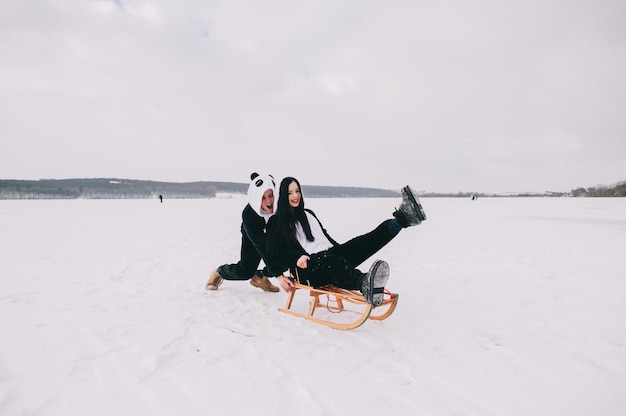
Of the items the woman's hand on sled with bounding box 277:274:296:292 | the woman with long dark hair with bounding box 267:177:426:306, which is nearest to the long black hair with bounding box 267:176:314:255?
the woman with long dark hair with bounding box 267:177:426:306

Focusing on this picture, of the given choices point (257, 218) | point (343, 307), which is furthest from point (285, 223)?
point (343, 307)

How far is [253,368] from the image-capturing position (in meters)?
2.82

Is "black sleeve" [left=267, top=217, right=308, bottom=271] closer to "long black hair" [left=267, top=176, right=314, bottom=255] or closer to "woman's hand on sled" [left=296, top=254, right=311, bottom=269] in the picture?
"long black hair" [left=267, top=176, right=314, bottom=255]

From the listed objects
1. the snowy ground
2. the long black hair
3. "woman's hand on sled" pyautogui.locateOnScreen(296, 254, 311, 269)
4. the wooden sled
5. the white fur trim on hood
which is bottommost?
the snowy ground

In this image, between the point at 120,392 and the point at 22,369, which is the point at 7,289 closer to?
the point at 22,369

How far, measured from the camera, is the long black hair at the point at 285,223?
3.92 metres

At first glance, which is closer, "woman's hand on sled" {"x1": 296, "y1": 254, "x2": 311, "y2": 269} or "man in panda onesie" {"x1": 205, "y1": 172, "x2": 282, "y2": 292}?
"woman's hand on sled" {"x1": 296, "y1": 254, "x2": 311, "y2": 269}

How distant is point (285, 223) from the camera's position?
3943 mm

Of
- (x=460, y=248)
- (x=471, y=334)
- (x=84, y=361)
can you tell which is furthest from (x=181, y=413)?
(x=460, y=248)

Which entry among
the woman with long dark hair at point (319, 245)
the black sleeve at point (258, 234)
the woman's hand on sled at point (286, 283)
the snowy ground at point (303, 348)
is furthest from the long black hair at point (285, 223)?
the snowy ground at point (303, 348)

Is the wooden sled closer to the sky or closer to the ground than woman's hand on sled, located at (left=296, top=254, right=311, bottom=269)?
closer to the ground

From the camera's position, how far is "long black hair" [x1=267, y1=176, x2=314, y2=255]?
12.9ft

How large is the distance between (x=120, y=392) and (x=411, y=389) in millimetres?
2074

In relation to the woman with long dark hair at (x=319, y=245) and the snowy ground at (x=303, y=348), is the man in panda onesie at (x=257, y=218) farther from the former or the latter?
the snowy ground at (x=303, y=348)
